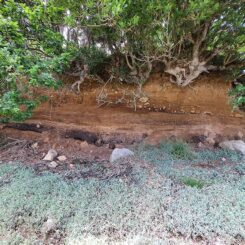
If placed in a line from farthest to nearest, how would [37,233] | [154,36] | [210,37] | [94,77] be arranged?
1. [94,77]
2. [210,37]
3. [154,36]
4. [37,233]

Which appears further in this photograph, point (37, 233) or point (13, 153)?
point (13, 153)

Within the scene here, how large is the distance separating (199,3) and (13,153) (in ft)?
10.4

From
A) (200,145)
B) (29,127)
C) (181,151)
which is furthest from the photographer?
(29,127)

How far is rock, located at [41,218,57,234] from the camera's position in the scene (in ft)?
5.62

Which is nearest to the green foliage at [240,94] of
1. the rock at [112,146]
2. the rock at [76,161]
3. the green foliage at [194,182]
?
the green foliage at [194,182]

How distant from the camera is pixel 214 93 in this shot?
12.0 ft

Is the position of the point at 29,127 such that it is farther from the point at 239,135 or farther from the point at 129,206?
the point at 239,135

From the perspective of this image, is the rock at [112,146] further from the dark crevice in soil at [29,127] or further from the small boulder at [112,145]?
the dark crevice in soil at [29,127]

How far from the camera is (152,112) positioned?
142 inches

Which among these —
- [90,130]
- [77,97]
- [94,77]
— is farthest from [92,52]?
[90,130]

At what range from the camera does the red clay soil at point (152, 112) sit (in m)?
3.40

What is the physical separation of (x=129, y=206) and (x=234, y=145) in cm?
214

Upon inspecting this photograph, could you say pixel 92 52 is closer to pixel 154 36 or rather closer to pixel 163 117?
pixel 154 36

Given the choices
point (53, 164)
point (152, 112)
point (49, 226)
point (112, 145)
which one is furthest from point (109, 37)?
point (49, 226)
